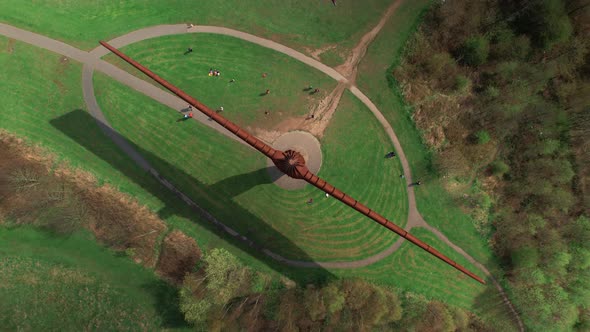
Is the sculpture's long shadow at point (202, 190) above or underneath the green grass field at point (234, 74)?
underneath

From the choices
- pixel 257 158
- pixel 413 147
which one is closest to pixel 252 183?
pixel 257 158

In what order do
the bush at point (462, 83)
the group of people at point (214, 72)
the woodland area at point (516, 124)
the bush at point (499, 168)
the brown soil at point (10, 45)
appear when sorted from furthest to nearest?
the bush at point (499, 168) → the bush at point (462, 83) → the woodland area at point (516, 124) → the group of people at point (214, 72) → the brown soil at point (10, 45)

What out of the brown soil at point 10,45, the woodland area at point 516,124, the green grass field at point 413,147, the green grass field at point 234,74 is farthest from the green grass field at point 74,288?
the woodland area at point 516,124

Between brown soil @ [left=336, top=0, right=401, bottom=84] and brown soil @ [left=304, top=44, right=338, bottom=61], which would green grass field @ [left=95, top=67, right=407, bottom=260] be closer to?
brown soil @ [left=336, top=0, right=401, bottom=84]

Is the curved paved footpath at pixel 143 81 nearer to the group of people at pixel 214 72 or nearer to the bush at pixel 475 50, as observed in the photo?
the group of people at pixel 214 72

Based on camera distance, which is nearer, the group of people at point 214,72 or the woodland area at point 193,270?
the woodland area at point 193,270

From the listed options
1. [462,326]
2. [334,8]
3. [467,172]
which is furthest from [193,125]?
[462,326]
